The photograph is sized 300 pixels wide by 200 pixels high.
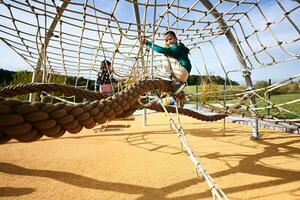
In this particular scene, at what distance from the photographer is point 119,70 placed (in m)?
4.20

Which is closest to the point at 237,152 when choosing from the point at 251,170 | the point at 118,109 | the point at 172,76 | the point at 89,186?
the point at 251,170

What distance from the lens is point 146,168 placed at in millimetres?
2430

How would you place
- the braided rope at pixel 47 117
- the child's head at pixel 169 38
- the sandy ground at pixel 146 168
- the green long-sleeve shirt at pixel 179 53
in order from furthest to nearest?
the child's head at pixel 169 38 → the green long-sleeve shirt at pixel 179 53 → the sandy ground at pixel 146 168 → the braided rope at pixel 47 117

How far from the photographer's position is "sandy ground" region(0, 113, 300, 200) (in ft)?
6.14

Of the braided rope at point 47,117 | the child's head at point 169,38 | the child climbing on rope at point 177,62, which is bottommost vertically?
the braided rope at point 47,117

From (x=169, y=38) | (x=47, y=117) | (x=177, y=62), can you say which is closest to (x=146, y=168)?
(x=177, y=62)

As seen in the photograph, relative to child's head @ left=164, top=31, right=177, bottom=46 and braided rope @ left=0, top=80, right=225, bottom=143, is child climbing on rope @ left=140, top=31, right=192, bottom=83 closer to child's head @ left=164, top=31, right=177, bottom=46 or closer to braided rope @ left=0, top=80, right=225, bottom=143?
child's head @ left=164, top=31, right=177, bottom=46

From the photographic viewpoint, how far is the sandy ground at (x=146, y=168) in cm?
187

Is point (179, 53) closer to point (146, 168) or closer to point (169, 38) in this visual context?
point (169, 38)

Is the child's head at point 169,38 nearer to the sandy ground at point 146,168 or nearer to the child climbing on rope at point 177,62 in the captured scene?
the child climbing on rope at point 177,62

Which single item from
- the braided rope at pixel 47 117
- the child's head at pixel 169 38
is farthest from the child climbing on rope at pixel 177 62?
the braided rope at pixel 47 117

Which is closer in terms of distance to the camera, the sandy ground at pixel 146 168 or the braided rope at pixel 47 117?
the braided rope at pixel 47 117

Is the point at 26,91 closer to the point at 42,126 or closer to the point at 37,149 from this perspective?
the point at 37,149

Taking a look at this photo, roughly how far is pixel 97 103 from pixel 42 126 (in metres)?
0.50
